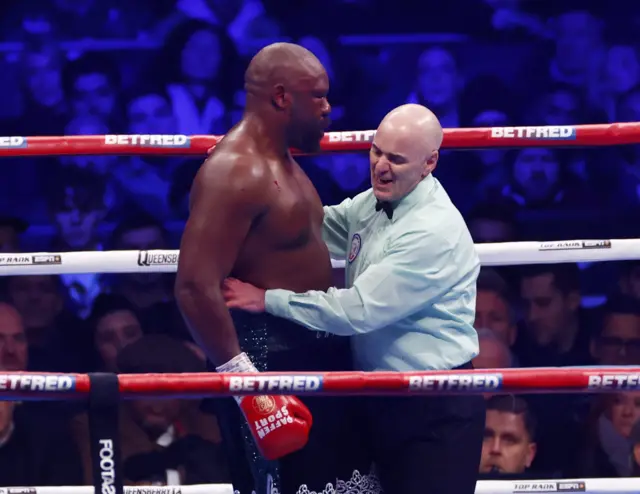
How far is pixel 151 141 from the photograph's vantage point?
271cm

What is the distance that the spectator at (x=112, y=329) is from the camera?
3730mm

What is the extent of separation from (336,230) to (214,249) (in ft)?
1.61

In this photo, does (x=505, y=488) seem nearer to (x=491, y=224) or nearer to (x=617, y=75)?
(x=491, y=224)

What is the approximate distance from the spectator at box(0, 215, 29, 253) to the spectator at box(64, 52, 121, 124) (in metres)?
0.53

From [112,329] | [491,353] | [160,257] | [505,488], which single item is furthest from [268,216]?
[112,329]

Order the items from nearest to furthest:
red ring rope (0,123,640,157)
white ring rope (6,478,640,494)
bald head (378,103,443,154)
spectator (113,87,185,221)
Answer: bald head (378,103,443,154)
white ring rope (6,478,640,494)
red ring rope (0,123,640,157)
spectator (113,87,185,221)

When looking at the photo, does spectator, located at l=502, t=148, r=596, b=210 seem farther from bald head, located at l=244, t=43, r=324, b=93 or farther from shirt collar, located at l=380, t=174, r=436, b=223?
bald head, located at l=244, t=43, r=324, b=93

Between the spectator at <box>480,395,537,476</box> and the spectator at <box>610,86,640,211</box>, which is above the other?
the spectator at <box>610,86,640,211</box>

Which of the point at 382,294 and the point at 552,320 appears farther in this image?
the point at 552,320

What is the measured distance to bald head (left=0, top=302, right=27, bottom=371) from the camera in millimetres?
3635

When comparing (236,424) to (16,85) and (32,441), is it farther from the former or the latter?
(16,85)

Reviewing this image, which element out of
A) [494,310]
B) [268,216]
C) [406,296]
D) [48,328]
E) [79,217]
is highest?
[79,217]

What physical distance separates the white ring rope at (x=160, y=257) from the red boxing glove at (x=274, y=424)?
58cm

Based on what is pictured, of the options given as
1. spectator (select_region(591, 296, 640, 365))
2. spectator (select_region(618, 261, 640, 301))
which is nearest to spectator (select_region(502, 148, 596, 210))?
spectator (select_region(618, 261, 640, 301))
